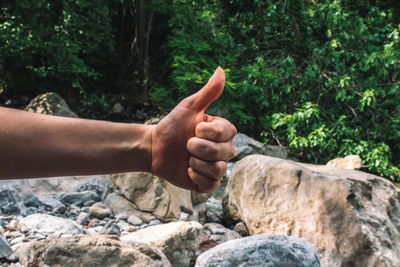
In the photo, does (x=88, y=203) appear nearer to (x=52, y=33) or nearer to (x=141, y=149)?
(x=141, y=149)

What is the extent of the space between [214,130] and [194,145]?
90 millimetres

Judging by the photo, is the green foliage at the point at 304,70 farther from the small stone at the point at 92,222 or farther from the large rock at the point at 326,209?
Answer: the small stone at the point at 92,222

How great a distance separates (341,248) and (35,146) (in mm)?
2416

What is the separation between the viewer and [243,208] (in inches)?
135

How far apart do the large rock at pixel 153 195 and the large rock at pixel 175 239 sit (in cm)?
66

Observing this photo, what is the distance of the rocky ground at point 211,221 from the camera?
6.59ft

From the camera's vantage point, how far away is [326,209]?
2.84 metres

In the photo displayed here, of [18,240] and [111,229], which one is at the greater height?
[18,240]

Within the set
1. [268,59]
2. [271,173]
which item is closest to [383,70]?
[268,59]

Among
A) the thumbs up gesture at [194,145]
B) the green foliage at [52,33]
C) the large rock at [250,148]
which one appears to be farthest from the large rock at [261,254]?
the green foliage at [52,33]

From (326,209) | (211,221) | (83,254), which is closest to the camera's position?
(83,254)

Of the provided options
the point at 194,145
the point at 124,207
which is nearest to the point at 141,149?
the point at 194,145

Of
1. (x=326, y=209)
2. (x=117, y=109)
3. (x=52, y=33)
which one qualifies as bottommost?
(x=117, y=109)

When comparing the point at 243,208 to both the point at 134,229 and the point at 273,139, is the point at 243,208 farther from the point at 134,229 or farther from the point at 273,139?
the point at 273,139
